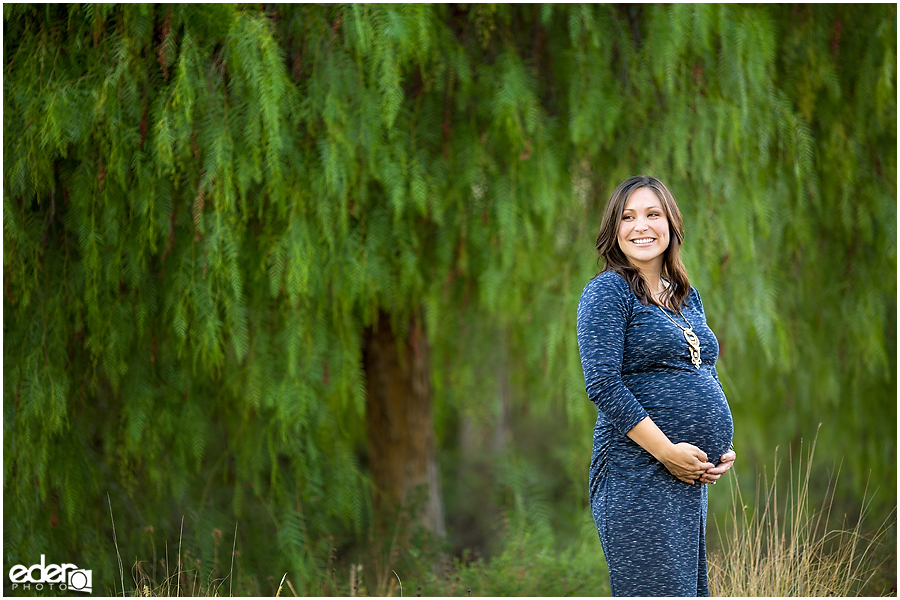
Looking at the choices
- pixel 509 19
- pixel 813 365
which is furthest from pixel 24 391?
pixel 813 365

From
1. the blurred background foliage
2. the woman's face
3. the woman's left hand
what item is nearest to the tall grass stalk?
the blurred background foliage

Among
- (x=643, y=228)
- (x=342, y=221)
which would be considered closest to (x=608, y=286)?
(x=643, y=228)

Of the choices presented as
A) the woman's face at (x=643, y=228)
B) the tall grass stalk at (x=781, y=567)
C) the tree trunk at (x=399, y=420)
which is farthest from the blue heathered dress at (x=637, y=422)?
the tree trunk at (x=399, y=420)

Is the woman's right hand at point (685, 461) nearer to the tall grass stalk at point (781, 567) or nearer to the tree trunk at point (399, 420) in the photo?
the tall grass stalk at point (781, 567)

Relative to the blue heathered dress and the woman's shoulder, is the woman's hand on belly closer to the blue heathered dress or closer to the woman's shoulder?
the blue heathered dress

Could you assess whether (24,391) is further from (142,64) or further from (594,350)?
(594,350)

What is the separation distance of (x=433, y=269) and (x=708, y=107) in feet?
4.95

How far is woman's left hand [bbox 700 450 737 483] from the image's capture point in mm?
1825

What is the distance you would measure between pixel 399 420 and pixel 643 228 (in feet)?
10.2

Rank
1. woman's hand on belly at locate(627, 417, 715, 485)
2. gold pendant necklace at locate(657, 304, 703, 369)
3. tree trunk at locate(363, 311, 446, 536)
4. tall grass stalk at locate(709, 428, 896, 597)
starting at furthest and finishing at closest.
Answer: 1. tree trunk at locate(363, 311, 446, 536)
2. tall grass stalk at locate(709, 428, 896, 597)
3. gold pendant necklace at locate(657, 304, 703, 369)
4. woman's hand on belly at locate(627, 417, 715, 485)

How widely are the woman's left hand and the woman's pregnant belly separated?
21 millimetres

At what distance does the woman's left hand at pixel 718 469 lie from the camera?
1825 millimetres

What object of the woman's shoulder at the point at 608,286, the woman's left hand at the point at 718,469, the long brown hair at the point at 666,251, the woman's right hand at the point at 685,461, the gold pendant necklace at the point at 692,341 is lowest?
the woman's left hand at the point at 718,469

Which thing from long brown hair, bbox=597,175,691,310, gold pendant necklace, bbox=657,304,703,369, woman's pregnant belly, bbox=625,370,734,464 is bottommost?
woman's pregnant belly, bbox=625,370,734,464
